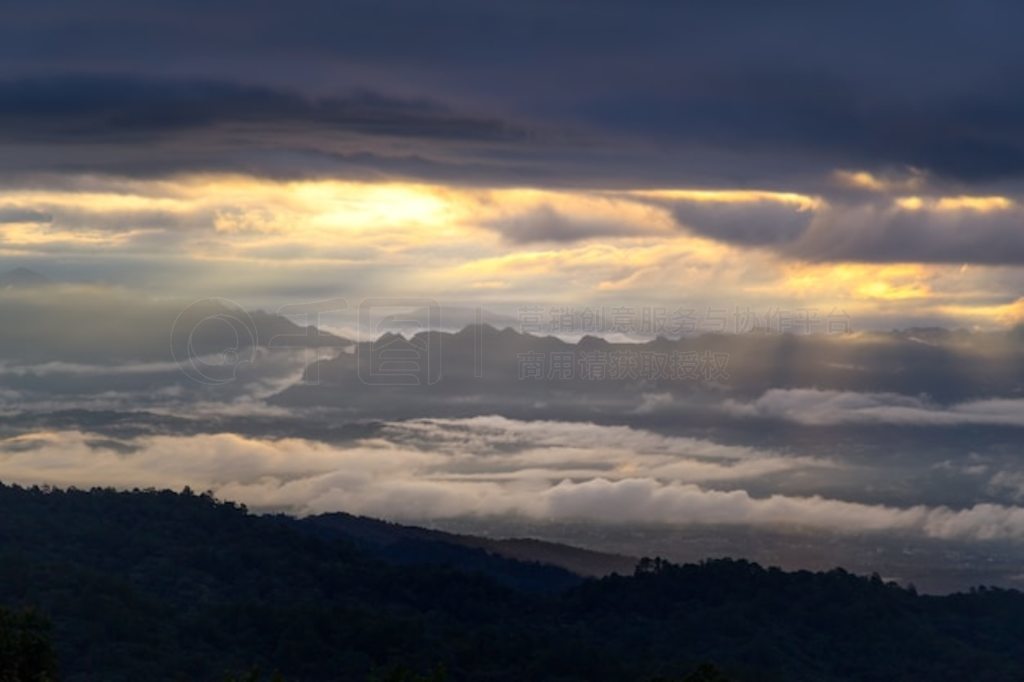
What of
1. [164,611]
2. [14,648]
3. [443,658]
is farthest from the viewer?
[164,611]

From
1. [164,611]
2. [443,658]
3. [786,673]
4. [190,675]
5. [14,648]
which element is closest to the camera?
[14,648]

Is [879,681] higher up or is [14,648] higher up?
[14,648]

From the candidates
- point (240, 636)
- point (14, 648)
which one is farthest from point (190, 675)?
point (14, 648)

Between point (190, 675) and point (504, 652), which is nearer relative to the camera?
point (190, 675)

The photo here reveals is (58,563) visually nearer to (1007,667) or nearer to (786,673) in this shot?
(786,673)

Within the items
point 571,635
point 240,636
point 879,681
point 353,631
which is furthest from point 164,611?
point 879,681

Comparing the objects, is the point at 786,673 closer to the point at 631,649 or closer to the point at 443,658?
the point at 631,649

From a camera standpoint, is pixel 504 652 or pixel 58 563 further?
pixel 58 563

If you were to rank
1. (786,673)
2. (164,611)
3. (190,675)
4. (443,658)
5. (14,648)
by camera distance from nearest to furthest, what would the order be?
(14,648)
(190,675)
(443,658)
(164,611)
(786,673)

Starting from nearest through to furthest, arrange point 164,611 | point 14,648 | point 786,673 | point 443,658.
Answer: point 14,648
point 443,658
point 164,611
point 786,673
